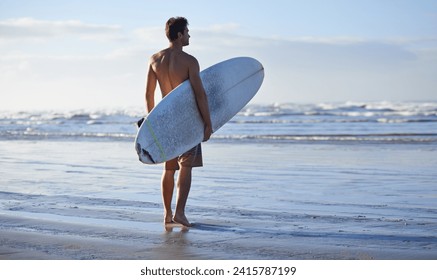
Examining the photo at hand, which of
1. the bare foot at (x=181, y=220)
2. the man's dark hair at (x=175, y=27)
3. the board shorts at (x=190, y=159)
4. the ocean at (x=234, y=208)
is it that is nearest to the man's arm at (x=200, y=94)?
the board shorts at (x=190, y=159)

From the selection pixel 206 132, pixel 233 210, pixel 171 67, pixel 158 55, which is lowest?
pixel 233 210

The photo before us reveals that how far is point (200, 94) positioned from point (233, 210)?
1339 mm

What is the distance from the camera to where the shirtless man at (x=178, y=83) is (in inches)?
228

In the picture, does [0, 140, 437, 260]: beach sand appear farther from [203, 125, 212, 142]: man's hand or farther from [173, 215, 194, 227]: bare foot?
[203, 125, 212, 142]: man's hand

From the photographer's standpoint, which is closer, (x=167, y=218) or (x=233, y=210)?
(x=167, y=218)

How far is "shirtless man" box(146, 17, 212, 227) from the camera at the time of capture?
19.0ft

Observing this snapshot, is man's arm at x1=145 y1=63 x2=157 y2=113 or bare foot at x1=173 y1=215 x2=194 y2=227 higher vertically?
man's arm at x1=145 y1=63 x2=157 y2=113

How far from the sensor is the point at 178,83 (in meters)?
5.89

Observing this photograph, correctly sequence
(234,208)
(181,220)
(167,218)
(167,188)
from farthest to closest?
(234,208), (167,188), (167,218), (181,220)

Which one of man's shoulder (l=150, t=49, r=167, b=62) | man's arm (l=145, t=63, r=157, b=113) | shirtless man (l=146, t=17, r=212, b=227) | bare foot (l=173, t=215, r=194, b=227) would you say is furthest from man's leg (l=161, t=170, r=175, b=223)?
man's shoulder (l=150, t=49, r=167, b=62)

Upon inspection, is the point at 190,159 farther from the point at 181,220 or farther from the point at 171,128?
the point at 181,220

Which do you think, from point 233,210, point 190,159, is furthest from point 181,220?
point 233,210

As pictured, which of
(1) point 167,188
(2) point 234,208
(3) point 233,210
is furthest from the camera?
(2) point 234,208

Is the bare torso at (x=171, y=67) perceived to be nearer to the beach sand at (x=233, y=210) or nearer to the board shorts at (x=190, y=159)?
the board shorts at (x=190, y=159)
